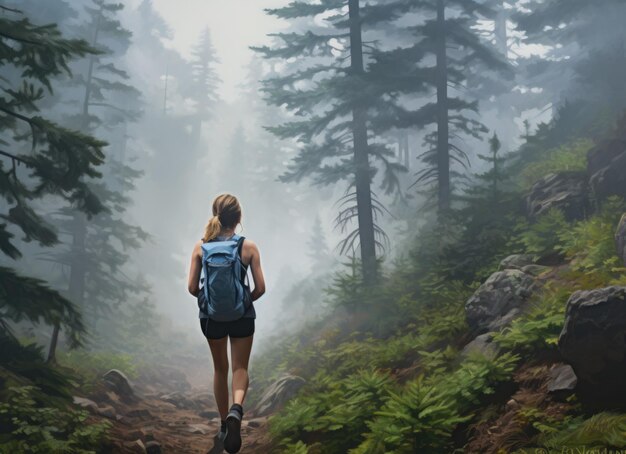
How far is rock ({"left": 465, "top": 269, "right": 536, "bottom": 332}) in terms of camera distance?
25.8 feet

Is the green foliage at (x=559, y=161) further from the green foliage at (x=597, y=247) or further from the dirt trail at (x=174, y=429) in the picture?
the dirt trail at (x=174, y=429)

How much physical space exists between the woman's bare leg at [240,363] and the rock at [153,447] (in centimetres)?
372

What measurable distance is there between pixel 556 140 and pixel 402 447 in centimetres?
1789

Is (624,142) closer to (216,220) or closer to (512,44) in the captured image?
(216,220)

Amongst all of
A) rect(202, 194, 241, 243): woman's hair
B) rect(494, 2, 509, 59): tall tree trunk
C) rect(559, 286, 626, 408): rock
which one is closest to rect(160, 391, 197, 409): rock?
rect(202, 194, 241, 243): woman's hair

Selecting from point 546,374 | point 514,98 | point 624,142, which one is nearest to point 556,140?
point 624,142

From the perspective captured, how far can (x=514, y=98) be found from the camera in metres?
42.0

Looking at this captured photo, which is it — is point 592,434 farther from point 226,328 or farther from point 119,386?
point 119,386

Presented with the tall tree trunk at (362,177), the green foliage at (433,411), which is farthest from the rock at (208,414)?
the green foliage at (433,411)

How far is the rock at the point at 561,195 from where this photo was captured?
39.4 feet

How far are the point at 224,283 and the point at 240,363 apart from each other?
95 cm

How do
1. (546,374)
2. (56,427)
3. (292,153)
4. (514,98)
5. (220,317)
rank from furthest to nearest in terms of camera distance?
1. (292,153)
2. (514,98)
3. (56,427)
4. (546,374)
5. (220,317)

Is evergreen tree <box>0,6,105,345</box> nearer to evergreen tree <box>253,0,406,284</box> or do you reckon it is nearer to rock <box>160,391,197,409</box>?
rock <box>160,391,197,409</box>

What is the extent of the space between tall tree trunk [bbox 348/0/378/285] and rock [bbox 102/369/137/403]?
793 centimetres
